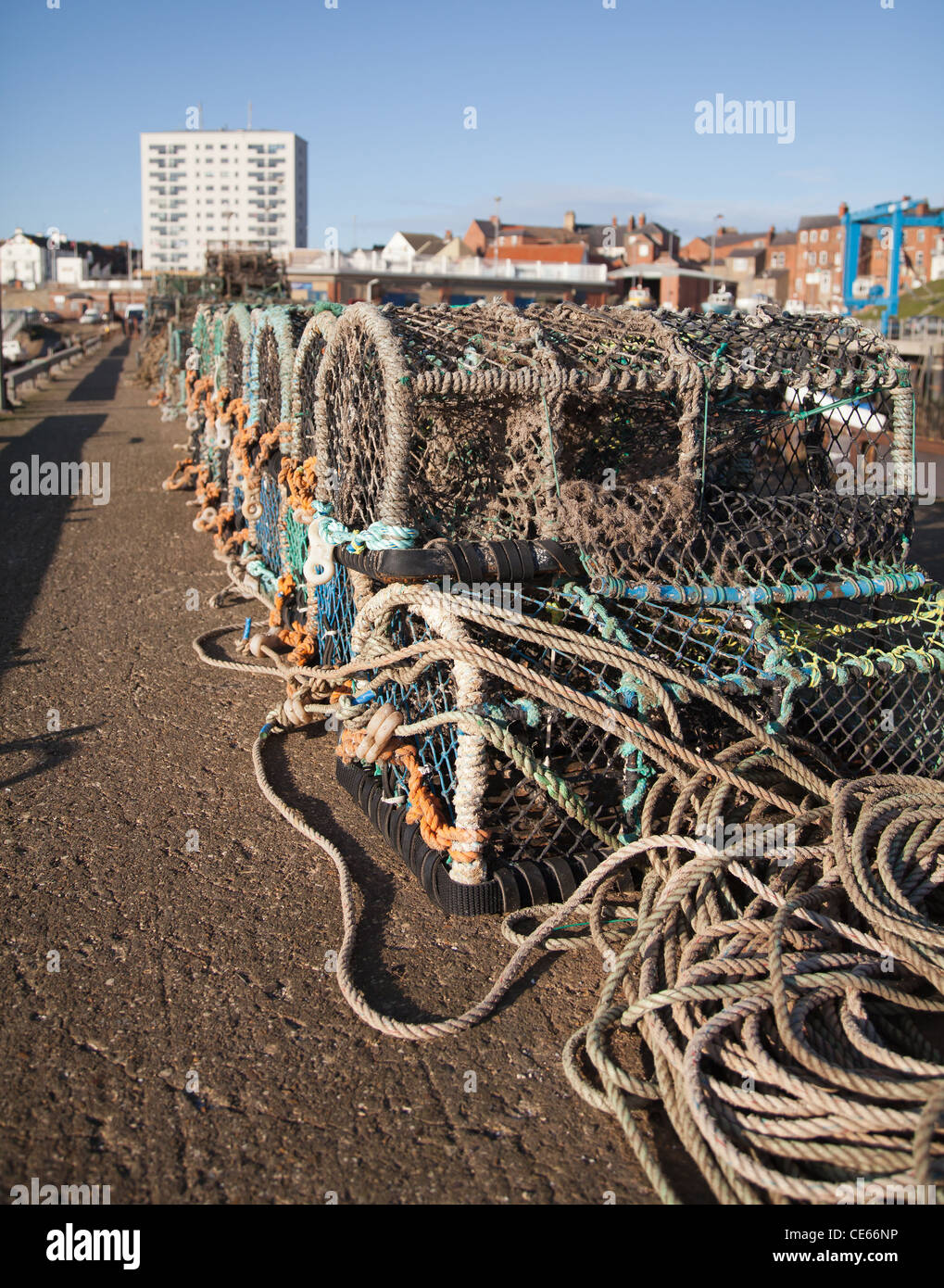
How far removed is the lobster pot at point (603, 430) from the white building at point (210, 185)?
129365mm

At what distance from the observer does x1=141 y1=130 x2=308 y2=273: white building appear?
12162 cm

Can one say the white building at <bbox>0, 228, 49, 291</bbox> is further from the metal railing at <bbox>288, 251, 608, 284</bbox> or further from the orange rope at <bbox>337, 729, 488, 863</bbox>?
the orange rope at <bbox>337, 729, 488, 863</bbox>

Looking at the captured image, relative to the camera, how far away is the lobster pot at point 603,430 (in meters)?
2.72

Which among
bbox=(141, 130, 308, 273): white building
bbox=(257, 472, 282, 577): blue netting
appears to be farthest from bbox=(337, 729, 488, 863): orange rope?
bbox=(141, 130, 308, 273): white building

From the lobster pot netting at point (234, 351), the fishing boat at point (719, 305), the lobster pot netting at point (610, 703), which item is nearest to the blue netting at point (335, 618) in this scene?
the lobster pot netting at point (610, 703)

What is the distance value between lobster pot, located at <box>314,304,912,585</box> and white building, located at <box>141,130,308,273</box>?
12937 cm

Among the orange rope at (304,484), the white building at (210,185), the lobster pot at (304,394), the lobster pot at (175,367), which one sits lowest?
the orange rope at (304,484)

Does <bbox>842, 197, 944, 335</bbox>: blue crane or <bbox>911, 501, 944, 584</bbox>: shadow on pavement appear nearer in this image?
<bbox>911, 501, 944, 584</bbox>: shadow on pavement

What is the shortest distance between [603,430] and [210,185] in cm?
13666

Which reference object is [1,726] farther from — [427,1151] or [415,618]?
[427,1151]

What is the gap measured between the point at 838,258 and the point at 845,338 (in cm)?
7604

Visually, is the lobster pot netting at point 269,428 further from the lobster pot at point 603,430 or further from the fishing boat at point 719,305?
the fishing boat at point 719,305

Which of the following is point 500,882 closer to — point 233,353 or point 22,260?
point 233,353

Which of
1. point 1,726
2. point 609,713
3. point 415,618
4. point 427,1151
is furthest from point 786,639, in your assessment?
point 1,726
